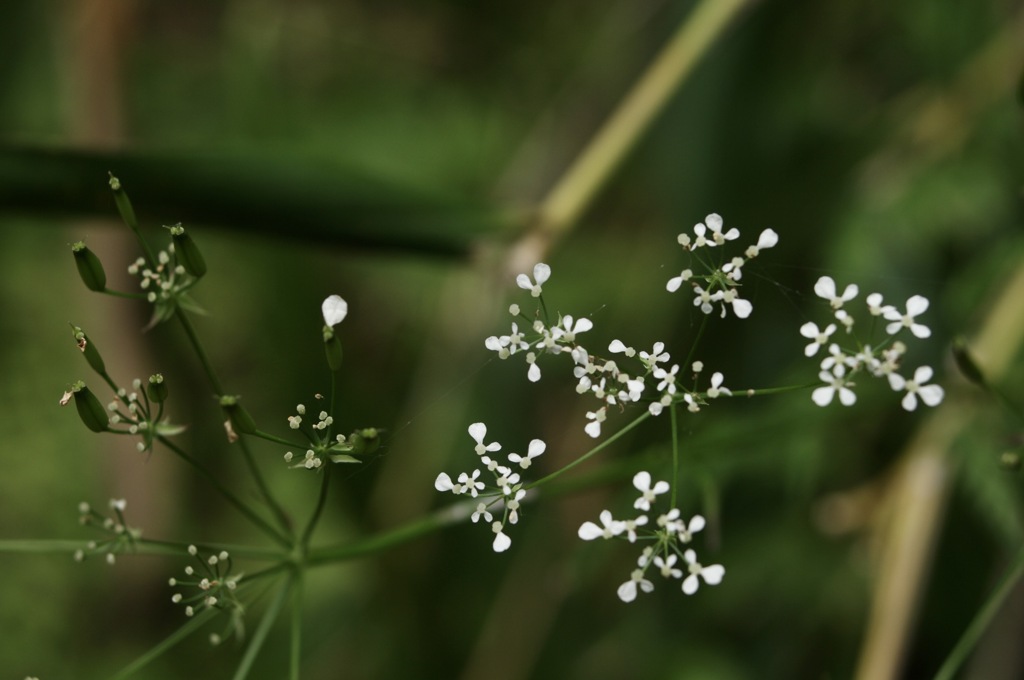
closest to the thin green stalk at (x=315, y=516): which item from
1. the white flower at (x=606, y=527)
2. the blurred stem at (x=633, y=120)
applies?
the white flower at (x=606, y=527)

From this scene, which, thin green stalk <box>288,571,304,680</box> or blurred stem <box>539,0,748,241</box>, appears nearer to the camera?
thin green stalk <box>288,571,304,680</box>

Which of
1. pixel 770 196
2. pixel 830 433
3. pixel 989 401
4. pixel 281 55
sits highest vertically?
pixel 281 55

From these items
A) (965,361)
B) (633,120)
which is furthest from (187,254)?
(633,120)

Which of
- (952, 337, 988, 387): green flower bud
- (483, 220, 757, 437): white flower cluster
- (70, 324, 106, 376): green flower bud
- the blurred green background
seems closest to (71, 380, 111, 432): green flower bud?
(70, 324, 106, 376): green flower bud

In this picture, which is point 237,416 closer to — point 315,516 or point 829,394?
point 315,516

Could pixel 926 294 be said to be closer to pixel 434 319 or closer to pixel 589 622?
pixel 589 622

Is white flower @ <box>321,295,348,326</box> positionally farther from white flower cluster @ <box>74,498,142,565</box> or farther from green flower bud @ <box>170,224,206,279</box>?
white flower cluster @ <box>74,498,142,565</box>

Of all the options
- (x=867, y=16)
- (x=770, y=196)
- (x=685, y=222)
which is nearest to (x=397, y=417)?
(x=685, y=222)
